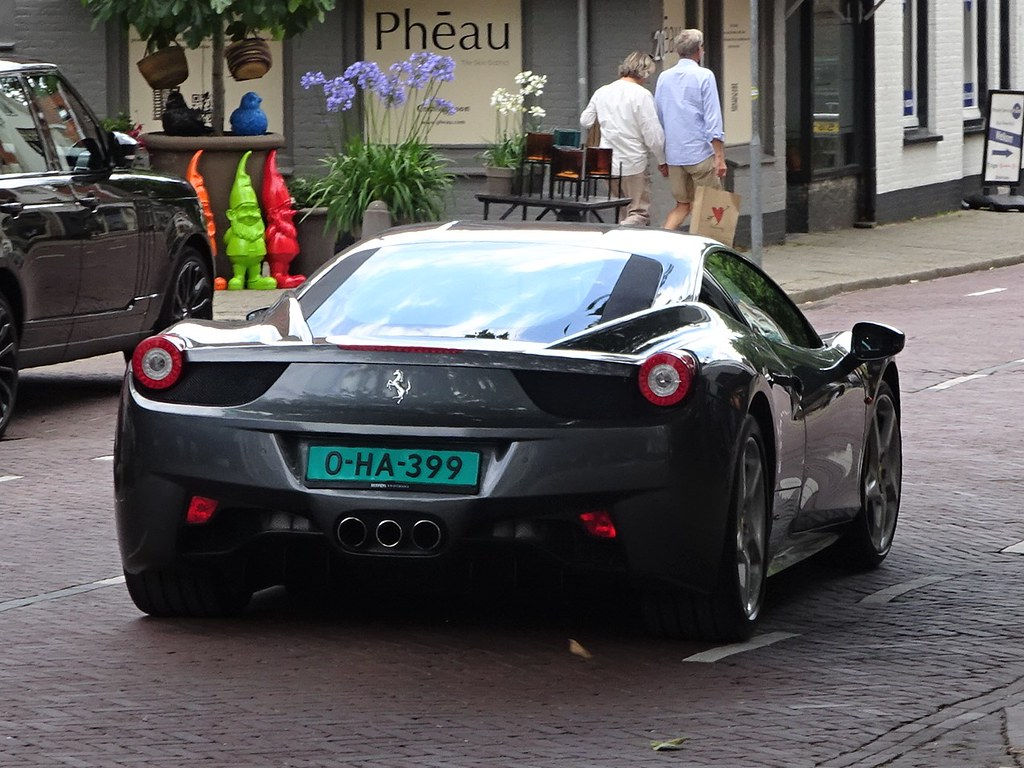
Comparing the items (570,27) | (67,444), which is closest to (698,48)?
(570,27)

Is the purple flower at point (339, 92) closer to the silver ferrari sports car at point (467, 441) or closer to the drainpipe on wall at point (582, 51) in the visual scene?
the drainpipe on wall at point (582, 51)

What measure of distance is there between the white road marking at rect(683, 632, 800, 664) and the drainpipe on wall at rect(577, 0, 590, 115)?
54.3ft

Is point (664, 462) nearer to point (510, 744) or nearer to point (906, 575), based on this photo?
point (510, 744)

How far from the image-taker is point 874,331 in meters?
7.84

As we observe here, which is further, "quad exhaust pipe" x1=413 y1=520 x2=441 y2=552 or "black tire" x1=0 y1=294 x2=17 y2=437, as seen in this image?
"black tire" x1=0 y1=294 x2=17 y2=437

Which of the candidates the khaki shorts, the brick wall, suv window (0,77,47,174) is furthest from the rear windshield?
the brick wall

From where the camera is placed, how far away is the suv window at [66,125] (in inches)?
487

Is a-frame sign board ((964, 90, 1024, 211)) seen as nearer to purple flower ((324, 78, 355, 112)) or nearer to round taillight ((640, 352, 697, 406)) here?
purple flower ((324, 78, 355, 112))

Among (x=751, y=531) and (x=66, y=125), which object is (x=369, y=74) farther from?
(x=751, y=531)

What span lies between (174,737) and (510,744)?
81 cm

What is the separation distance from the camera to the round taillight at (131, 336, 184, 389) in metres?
6.46

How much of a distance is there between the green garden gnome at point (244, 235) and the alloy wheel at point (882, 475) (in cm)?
1159

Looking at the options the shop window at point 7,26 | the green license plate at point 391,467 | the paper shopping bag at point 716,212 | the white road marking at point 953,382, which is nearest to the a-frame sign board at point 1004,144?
the paper shopping bag at point 716,212

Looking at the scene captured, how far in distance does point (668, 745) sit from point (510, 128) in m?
18.4
